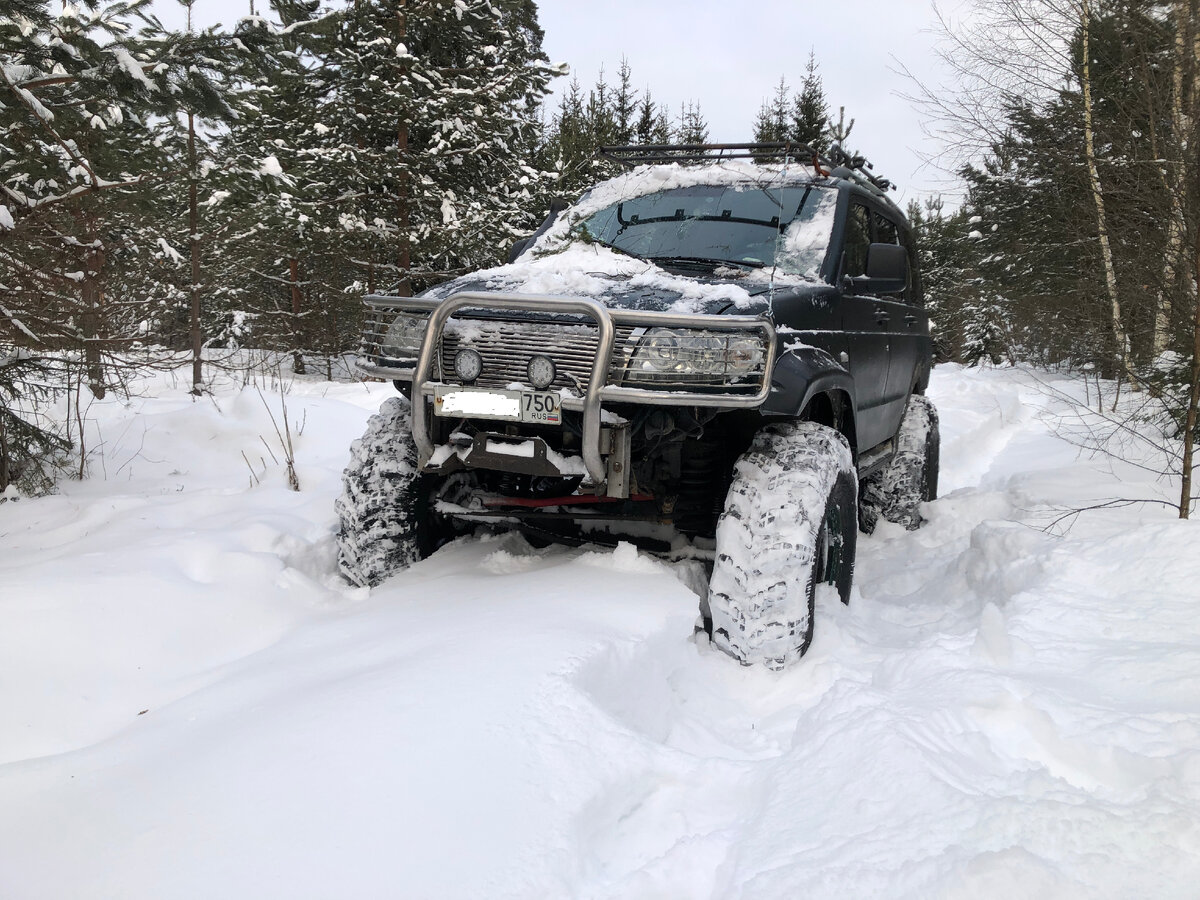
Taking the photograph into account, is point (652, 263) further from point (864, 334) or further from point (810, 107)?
point (810, 107)

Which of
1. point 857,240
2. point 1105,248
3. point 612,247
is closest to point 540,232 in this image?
point 612,247

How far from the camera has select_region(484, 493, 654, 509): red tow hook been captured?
324 centimetres

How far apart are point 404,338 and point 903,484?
3.62 m

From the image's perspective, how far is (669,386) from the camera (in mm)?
2820

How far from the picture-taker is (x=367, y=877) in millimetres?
1613

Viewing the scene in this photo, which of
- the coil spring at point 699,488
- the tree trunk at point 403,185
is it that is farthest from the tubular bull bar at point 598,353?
the tree trunk at point 403,185

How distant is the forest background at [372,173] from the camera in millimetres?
4668

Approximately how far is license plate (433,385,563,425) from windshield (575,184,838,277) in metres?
1.23

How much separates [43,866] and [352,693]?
782 millimetres

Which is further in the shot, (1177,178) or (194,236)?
(194,236)

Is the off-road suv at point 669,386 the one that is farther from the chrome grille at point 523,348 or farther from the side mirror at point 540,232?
the side mirror at point 540,232

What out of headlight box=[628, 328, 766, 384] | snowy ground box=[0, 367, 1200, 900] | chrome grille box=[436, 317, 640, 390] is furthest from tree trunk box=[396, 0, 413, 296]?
headlight box=[628, 328, 766, 384]

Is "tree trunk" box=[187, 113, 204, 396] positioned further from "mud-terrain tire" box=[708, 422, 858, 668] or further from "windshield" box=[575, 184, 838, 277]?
"mud-terrain tire" box=[708, 422, 858, 668]

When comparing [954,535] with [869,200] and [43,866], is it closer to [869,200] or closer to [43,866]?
[869,200]
